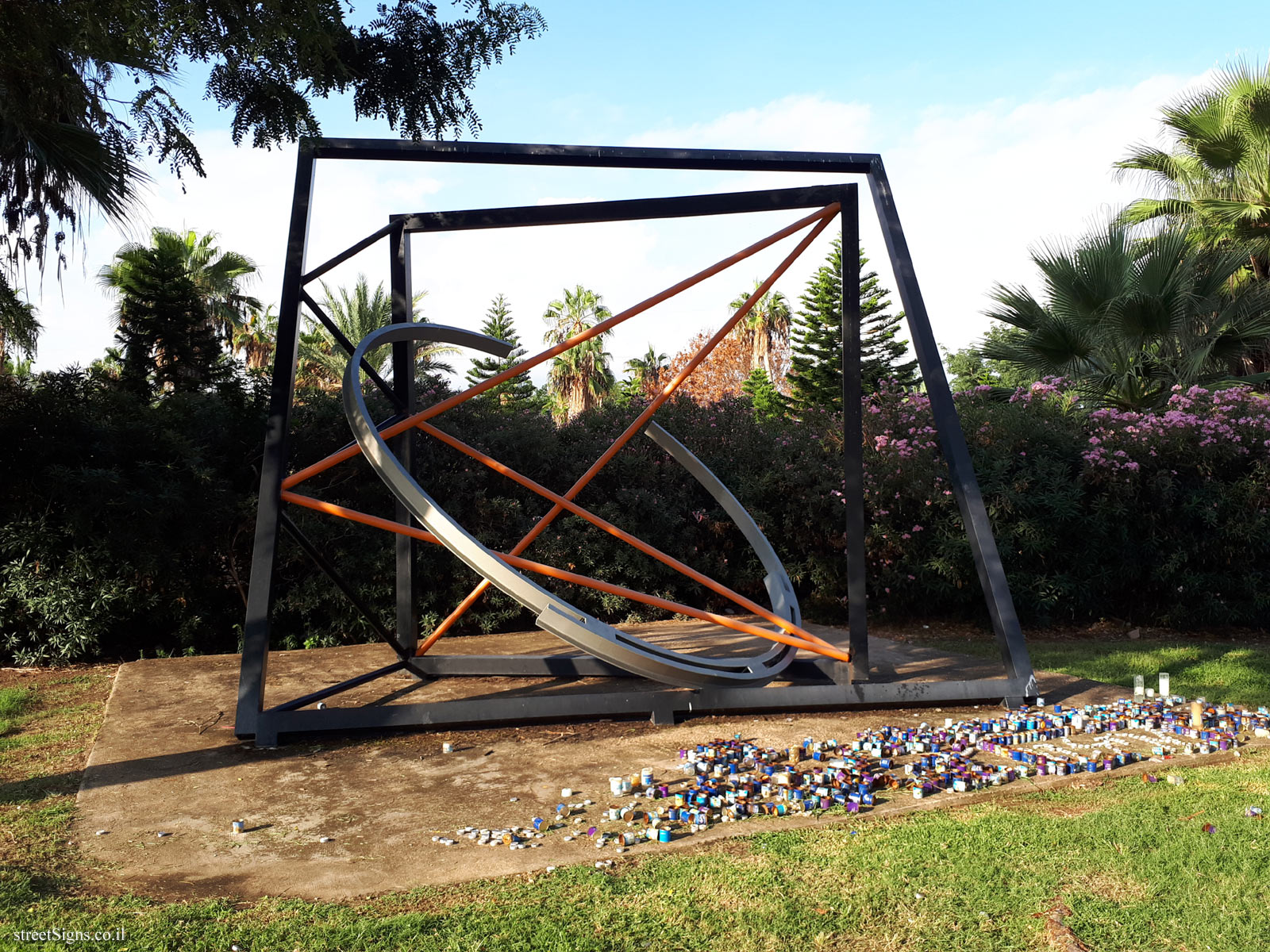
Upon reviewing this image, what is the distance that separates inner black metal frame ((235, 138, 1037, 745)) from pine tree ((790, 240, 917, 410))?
25086mm

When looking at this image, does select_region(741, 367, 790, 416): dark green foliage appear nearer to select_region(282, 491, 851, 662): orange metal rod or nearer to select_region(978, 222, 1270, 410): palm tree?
select_region(978, 222, 1270, 410): palm tree

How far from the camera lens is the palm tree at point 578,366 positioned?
40781 mm

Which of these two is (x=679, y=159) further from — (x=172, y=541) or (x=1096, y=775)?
(x=172, y=541)

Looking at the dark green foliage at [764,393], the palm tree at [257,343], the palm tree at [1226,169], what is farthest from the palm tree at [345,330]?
the palm tree at [1226,169]

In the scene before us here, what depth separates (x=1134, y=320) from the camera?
11.3 meters

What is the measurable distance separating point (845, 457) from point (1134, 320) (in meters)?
7.44

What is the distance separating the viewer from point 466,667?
669 cm

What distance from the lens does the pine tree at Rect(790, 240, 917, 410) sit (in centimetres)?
3134

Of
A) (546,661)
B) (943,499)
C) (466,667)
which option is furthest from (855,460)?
(943,499)

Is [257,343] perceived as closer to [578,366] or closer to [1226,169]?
[578,366]

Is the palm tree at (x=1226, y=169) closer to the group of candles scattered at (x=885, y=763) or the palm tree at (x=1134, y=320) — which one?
the palm tree at (x=1134, y=320)

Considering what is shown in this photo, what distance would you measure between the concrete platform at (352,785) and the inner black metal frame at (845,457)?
137 mm

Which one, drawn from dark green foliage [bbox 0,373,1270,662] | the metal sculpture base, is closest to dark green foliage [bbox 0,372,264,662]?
dark green foliage [bbox 0,373,1270,662]

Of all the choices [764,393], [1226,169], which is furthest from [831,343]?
[1226,169]
